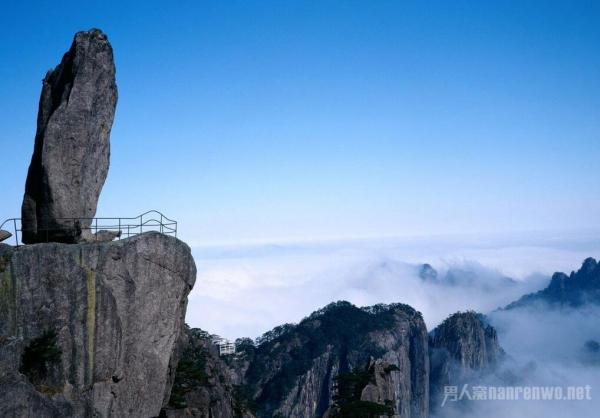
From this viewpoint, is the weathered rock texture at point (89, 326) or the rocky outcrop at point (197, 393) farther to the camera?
the rocky outcrop at point (197, 393)

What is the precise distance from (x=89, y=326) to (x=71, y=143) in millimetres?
10516

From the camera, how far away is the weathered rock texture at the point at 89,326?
28859 mm

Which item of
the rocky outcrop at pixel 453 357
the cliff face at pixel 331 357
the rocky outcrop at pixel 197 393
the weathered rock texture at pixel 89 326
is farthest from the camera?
the rocky outcrop at pixel 453 357

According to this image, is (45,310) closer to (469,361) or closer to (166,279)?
(166,279)

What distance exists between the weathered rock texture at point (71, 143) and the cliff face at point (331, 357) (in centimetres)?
9981

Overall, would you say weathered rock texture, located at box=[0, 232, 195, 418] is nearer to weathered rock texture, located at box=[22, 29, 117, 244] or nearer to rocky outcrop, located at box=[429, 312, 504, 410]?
weathered rock texture, located at box=[22, 29, 117, 244]

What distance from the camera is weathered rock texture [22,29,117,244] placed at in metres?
33.8

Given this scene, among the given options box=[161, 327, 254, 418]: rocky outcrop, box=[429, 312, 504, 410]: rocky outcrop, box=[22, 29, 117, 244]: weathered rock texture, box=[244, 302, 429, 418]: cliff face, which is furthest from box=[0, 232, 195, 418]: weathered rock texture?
box=[429, 312, 504, 410]: rocky outcrop

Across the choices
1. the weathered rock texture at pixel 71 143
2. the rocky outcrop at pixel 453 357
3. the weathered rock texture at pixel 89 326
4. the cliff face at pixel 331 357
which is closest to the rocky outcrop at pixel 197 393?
the weathered rock texture at pixel 89 326

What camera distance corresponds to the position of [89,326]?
31.4m

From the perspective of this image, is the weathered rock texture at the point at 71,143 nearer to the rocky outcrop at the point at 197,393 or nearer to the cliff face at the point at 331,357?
the rocky outcrop at the point at 197,393

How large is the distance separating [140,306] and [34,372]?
710 centimetres

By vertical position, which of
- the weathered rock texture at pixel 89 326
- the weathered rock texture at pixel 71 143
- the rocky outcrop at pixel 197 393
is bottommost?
the rocky outcrop at pixel 197 393

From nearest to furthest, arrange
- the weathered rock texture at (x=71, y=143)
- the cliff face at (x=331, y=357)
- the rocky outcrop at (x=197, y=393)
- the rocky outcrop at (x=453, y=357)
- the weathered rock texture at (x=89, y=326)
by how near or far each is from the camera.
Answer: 1. the weathered rock texture at (x=89, y=326)
2. the weathered rock texture at (x=71, y=143)
3. the rocky outcrop at (x=197, y=393)
4. the cliff face at (x=331, y=357)
5. the rocky outcrop at (x=453, y=357)
